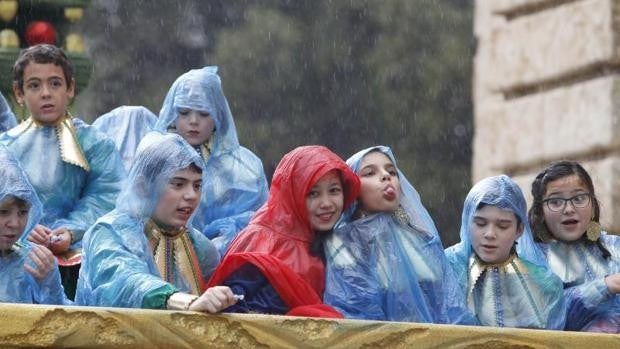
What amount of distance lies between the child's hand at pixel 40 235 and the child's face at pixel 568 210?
192 centimetres

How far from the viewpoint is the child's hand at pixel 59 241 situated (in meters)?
12.1

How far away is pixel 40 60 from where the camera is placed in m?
12.6

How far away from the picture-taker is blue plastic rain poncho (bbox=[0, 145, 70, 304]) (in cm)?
1115

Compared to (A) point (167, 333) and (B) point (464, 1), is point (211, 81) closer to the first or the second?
(A) point (167, 333)

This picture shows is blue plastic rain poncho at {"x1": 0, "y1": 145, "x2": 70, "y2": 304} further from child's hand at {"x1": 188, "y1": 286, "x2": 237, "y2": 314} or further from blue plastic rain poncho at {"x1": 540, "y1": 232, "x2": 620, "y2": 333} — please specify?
blue plastic rain poncho at {"x1": 540, "y1": 232, "x2": 620, "y2": 333}

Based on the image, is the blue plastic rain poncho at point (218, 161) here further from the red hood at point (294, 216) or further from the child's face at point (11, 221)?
the child's face at point (11, 221)

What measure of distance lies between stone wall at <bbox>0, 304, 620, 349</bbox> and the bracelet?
135 mm

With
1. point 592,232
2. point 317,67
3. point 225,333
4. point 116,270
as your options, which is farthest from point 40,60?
point 317,67

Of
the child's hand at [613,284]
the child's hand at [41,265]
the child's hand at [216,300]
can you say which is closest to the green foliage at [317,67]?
the child's hand at [613,284]

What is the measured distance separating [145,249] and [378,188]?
101 centimetres

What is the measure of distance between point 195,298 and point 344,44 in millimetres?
13744

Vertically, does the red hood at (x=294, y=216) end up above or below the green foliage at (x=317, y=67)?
below

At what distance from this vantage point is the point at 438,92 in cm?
2367

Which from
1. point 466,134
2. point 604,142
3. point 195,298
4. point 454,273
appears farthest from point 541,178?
point 466,134
